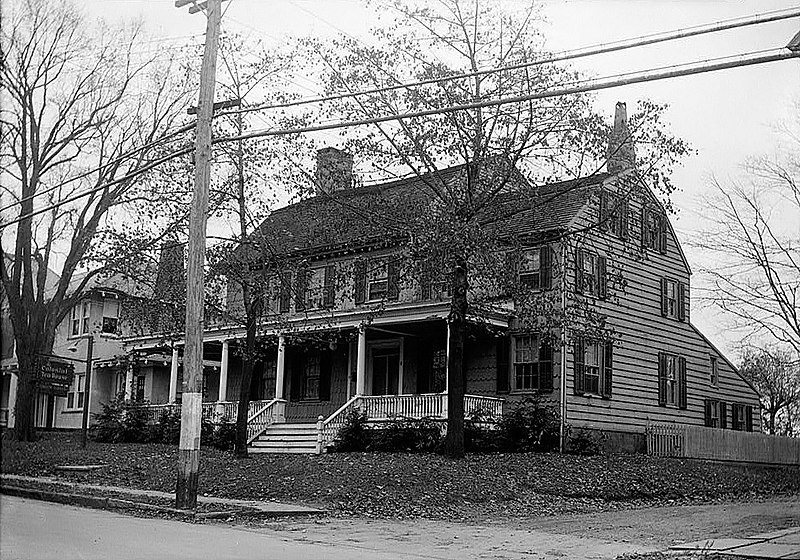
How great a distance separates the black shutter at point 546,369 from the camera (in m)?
26.0

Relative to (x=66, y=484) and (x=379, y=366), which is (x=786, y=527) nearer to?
(x=66, y=484)

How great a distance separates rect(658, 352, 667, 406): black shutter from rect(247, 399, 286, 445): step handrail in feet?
38.2

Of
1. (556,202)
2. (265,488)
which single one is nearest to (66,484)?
(265,488)

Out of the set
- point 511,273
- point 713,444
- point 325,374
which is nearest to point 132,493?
point 511,273

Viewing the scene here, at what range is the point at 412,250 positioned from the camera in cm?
2077

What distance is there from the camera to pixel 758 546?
11766 mm

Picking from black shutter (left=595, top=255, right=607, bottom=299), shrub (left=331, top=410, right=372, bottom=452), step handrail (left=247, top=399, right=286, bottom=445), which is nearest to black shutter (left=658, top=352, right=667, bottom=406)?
black shutter (left=595, top=255, right=607, bottom=299)

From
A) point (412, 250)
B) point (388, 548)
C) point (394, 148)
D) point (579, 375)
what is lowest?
point (388, 548)

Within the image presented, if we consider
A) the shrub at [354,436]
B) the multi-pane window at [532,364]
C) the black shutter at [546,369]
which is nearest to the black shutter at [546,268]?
the multi-pane window at [532,364]

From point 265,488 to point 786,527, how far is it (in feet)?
32.0

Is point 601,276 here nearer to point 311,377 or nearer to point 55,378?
point 311,377

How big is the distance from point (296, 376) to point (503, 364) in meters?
8.45

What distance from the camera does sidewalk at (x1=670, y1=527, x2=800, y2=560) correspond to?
11.0 meters

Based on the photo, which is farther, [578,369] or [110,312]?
[110,312]
